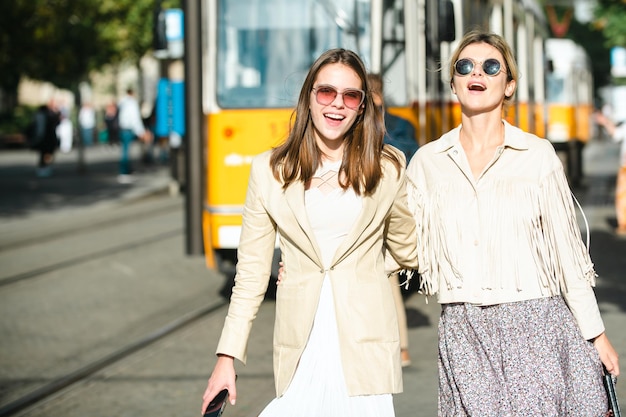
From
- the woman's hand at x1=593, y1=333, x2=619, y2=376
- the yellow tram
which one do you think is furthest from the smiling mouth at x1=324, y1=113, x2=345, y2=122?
the yellow tram

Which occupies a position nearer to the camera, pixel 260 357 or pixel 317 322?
pixel 317 322

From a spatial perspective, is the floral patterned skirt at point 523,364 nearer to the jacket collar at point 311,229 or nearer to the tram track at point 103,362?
the jacket collar at point 311,229

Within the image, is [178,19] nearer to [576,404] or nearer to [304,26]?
[304,26]

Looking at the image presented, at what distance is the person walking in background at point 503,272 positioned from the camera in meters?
3.26

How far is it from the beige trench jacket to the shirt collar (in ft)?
0.60

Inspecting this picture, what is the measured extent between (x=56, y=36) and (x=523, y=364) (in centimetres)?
2007

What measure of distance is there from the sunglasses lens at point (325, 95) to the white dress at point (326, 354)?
0.63ft

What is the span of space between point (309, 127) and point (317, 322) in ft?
1.85

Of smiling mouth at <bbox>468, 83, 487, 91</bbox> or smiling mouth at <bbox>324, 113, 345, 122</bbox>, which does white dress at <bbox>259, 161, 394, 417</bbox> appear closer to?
smiling mouth at <bbox>324, 113, 345, 122</bbox>

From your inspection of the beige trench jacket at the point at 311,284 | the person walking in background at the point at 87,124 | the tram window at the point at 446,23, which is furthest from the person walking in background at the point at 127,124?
the beige trench jacket at the point at 311,284

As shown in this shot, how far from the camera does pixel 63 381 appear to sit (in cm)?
671

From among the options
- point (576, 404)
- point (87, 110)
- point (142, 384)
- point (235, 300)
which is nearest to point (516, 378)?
point (576, 404)

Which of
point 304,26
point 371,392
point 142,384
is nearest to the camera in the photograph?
point 371,392

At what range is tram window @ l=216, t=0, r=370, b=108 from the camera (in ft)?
29.0
